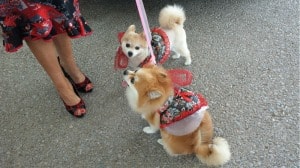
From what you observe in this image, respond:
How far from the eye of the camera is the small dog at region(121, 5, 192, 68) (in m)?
1.46

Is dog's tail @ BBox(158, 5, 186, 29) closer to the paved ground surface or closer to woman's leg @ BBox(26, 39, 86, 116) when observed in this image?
the paved ground surface

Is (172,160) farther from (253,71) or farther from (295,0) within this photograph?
(295,0)

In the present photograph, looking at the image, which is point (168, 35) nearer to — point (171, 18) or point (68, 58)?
point (171, 18)

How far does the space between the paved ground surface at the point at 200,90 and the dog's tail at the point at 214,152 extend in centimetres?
7

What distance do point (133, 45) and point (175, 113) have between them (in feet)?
1.50

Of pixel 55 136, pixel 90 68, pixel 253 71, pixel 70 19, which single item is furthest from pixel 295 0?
pixel 55 136

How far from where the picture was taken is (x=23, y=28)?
1.14 m

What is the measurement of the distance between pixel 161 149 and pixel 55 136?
491 mm

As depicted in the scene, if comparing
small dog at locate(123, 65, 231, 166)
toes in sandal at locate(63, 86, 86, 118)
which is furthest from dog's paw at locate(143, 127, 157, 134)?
toes in sandal at locate(63, 86, 86, 118)

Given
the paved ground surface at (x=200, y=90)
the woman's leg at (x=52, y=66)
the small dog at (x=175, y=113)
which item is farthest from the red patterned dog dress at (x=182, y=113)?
the woman's leg at (x=52, y=66)

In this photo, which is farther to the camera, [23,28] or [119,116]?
[119,116]

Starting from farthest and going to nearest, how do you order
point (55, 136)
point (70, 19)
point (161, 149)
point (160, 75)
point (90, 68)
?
point (90, 68) < point (55, 136) < point (161, 149) < point (70, 19) < point (160, 75)

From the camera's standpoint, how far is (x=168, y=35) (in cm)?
151

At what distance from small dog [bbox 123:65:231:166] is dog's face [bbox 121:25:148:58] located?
0.94ft
